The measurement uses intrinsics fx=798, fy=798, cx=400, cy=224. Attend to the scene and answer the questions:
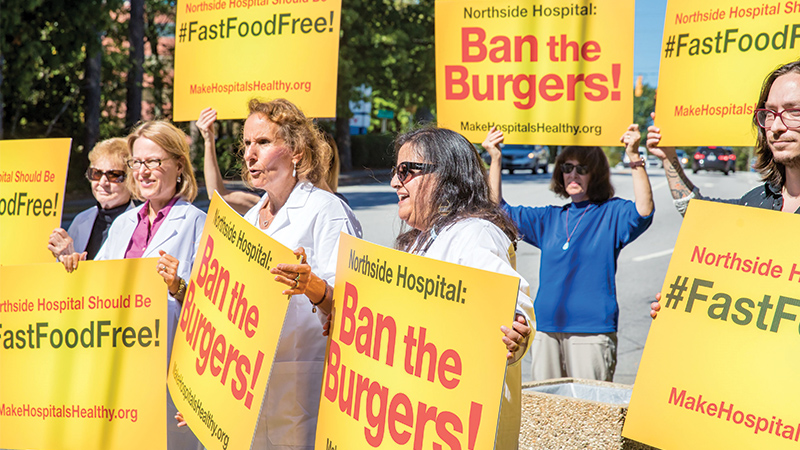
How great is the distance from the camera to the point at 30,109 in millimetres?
19578

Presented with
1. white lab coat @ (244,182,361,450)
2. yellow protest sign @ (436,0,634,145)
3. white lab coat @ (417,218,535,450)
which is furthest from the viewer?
yellow protest sign @ (436,0,634,145)

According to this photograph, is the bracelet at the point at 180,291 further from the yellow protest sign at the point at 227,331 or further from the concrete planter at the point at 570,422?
the concrete planter at the point at 570,422

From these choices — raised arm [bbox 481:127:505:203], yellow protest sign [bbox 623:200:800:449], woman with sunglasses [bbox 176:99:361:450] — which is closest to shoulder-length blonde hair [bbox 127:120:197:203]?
woman with sunglasses [bbox 176:99:361:450]

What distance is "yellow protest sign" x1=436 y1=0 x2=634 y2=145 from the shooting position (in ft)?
12.2

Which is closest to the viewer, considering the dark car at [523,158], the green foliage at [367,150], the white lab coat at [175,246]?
the white lab coat at [175,246]

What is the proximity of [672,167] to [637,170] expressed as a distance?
239 millimetres

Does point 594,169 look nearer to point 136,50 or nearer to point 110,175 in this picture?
point 110,175

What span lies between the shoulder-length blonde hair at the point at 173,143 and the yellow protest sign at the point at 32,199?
23.4 inches

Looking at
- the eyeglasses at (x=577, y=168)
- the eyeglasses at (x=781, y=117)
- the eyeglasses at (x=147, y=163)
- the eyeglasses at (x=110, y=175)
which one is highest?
the eyeglasses at (x=781, y=117)

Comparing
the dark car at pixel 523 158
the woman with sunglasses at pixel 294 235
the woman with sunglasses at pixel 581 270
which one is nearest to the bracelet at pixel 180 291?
the woman with sunglasses at pixel 294 235

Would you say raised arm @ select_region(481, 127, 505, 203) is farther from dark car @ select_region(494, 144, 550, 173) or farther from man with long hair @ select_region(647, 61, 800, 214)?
dark car @ select_region(494, 144, 550, 173)

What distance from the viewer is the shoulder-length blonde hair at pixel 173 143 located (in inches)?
134

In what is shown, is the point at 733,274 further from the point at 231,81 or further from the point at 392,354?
the point at 231,81

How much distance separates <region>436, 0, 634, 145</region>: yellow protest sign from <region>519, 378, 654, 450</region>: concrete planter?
1195mm
